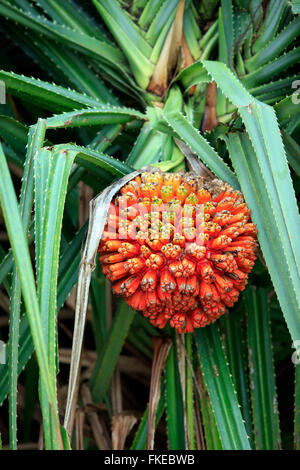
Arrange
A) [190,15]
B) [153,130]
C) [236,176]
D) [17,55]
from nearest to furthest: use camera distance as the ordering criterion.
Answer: [236,176]
[153,130]
[190,15]
[17,55]

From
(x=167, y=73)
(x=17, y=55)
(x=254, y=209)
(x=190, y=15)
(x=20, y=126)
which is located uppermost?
(x=17, y=55)

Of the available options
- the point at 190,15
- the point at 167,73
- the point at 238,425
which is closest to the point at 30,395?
the point at 238,425

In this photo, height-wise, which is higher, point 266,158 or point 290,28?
point 290,28

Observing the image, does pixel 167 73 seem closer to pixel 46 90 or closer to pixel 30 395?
pixel 46 90

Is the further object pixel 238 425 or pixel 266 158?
pixel 238 425
